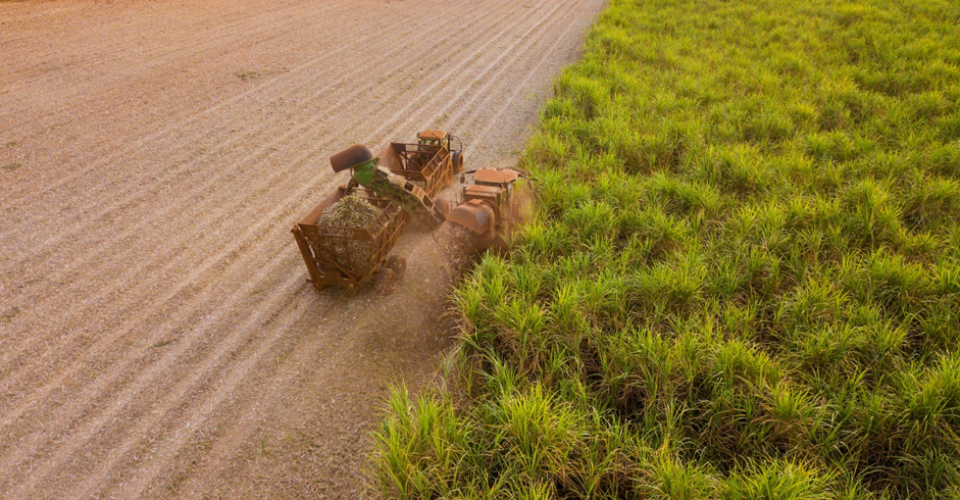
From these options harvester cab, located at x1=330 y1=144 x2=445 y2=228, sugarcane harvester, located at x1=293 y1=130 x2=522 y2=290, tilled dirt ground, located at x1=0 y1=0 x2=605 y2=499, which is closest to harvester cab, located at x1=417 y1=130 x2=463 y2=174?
tilled dirt ground, located at x1=0 y1=0 x2=605 y2=499

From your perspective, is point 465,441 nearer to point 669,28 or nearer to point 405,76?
point 405,76

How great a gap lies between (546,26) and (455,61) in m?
4.91

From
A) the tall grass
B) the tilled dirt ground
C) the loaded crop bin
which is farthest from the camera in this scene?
the loaded crop bin

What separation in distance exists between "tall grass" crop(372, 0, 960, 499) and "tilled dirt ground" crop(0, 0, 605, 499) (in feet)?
2.70

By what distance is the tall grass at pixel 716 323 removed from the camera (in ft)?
9.47

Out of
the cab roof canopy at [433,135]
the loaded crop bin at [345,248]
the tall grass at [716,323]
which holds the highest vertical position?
the cab roof canopy at [433,135]

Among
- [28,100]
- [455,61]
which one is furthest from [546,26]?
[28,100]

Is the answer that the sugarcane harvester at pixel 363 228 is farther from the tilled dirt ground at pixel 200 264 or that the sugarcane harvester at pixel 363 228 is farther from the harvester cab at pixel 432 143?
the harvester cab at pixel 432 143

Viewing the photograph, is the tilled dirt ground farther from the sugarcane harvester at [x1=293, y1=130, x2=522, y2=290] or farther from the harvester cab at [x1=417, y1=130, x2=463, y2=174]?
the harvester cab at [x1=417, y1=130, x2=463, y2=174]

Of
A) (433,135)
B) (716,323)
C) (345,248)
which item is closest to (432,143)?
(433,135)

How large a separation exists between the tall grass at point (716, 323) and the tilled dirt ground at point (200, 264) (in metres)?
0.82

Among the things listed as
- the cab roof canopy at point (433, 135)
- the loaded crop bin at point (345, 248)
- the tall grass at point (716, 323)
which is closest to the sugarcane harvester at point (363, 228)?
the loaded crop bin at point (345, 248)

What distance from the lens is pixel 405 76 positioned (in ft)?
34.9

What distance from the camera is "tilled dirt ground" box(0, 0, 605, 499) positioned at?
3.46m
